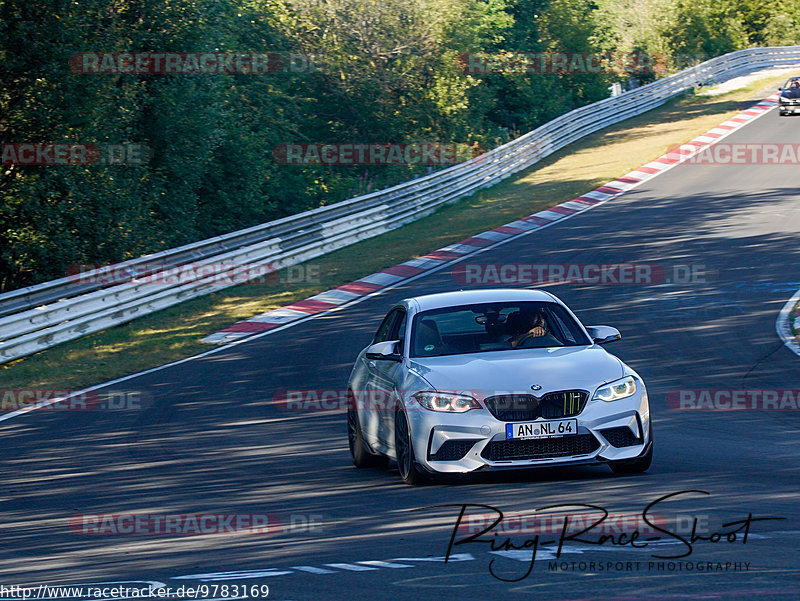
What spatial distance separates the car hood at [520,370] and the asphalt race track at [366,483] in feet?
2.49

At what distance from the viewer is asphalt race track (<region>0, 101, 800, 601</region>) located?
18.4 ft

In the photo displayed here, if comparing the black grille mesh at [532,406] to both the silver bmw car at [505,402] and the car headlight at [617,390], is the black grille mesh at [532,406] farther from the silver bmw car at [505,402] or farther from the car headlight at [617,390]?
the car headlight at [617,390]

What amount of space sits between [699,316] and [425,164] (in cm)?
2165

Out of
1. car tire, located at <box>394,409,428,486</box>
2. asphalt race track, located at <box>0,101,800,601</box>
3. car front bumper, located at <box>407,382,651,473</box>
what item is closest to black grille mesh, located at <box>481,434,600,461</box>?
car front bumper, located at <box>407,382,651,473</box>

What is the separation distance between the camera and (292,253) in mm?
24750

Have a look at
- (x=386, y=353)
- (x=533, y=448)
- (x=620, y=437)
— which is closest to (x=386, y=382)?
(x=386, y=353)

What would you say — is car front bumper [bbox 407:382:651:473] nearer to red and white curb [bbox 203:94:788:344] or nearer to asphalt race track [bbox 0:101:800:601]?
asphalt race track [bbox 0:101:800:601]

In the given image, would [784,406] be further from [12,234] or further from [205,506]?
[12,234]

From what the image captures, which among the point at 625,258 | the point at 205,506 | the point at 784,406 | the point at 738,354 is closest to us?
the point at 205,506

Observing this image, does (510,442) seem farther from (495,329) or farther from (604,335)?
(604,335)

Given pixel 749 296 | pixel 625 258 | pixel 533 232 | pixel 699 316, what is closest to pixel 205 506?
pixel 699 316

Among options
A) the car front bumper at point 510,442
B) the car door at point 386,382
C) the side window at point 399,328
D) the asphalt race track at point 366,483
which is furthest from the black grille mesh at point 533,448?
the side window at point 399,328

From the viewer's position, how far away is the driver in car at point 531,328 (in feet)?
29.5

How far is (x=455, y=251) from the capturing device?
81.0ft
